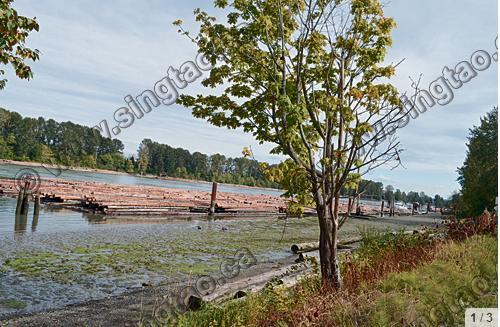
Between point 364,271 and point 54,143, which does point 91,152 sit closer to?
point 54,143

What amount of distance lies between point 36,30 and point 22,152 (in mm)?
104179

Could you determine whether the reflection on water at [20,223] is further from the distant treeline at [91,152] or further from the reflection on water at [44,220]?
the distant treeline at [91,152]

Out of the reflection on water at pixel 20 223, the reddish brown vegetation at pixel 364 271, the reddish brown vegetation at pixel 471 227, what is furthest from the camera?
the reflection on water at pixel 20 223

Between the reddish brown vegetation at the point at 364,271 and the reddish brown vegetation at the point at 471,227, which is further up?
the reddish brown vegetation at the point at 471,227

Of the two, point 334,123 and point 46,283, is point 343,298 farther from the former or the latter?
point 46,283

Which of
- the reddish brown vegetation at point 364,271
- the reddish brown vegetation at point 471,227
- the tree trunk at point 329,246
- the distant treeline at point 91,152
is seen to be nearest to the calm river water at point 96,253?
the tree trunk at point 329,246

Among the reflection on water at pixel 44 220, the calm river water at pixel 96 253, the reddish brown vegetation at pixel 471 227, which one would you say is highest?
the reddish brown vegetation at pixel 471 227

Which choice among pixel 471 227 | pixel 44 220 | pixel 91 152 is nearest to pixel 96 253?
pixel 44 220

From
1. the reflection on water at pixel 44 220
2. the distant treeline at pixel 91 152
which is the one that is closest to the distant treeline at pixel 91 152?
the distant treeline at pixel 91 152

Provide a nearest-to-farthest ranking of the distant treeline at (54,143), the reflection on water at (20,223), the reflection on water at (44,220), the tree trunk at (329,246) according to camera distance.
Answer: the tree trunk at (329,246) → the reflection on water at (20,223) → the reflection on water at (44,220) → the distant treeline at (54,143)

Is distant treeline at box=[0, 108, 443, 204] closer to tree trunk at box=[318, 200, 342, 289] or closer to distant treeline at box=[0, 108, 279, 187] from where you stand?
distant treeline at box=[0, 108, 279, 187]

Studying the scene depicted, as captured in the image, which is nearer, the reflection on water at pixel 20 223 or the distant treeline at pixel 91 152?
the reflection on water at pixel 20 223

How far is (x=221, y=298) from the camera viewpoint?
7.30 m

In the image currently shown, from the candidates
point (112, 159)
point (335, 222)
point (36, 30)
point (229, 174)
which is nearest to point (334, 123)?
point (335, 222)
